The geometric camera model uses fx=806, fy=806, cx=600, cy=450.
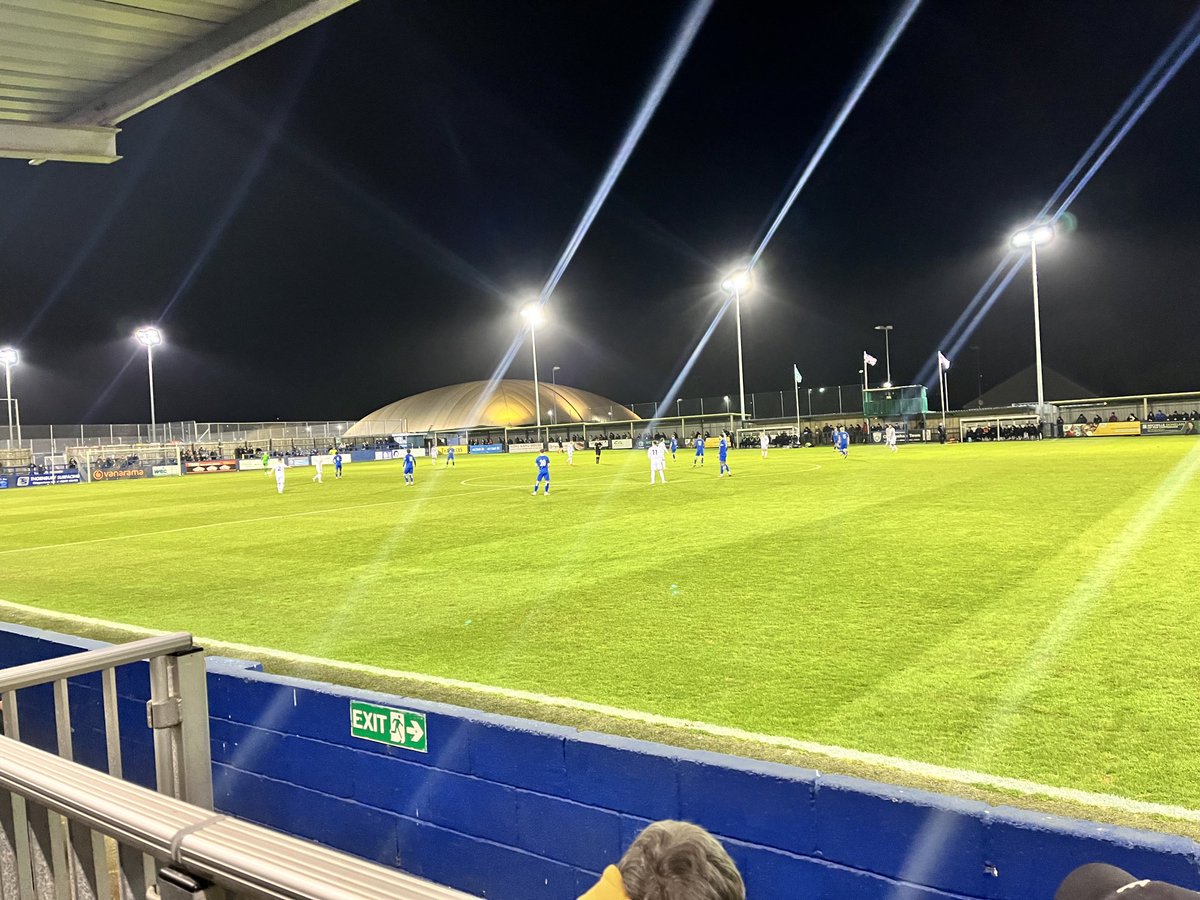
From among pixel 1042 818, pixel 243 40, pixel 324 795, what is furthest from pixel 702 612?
pixel 243 40

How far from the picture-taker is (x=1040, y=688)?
573cm

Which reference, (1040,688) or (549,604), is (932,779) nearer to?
(1040,688)

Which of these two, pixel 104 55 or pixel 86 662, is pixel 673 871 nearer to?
pixel 86 662

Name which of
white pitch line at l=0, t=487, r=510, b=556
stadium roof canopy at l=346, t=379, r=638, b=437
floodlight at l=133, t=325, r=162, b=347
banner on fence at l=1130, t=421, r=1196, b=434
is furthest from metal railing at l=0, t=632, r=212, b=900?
stadium roof canopy at l=346, t=379, r=638, b=437

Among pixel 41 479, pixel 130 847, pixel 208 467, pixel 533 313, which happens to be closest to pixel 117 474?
pixel 41 479

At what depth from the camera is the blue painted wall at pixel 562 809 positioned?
2662 mm

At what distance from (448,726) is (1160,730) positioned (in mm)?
4241

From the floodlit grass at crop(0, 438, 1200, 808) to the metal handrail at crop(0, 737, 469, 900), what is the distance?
166 inches

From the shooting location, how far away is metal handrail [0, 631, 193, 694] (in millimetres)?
2443

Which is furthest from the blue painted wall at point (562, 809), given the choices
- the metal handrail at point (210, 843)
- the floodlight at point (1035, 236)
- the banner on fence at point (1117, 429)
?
the banner on fence at point (1117, 429)

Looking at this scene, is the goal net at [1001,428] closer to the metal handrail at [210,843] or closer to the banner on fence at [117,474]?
the banner on fence at [117,474]

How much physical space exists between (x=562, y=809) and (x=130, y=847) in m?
2.23

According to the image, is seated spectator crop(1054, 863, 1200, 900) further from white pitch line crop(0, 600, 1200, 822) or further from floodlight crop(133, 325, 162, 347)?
floodlight crop(133, 325, 162, 347)

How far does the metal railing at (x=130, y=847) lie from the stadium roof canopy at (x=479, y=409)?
113 metres
